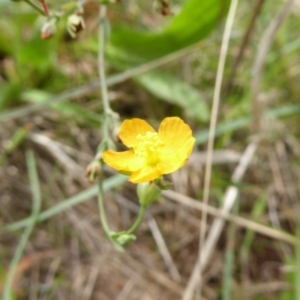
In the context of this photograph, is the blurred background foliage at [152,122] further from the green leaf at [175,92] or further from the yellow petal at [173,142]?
the yellow petal at [173,142]

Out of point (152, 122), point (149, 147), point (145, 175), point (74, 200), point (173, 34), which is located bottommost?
point (145, 175)

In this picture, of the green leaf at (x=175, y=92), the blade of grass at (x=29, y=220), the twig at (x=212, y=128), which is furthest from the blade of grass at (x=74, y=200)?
the green leaf at (x=175, y=92)

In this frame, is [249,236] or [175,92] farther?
[175,92]

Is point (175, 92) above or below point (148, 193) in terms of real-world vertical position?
above

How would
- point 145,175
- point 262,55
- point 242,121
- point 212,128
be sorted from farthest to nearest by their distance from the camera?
point 242,121 < point 262,55 < point 212,128 < point 145,175

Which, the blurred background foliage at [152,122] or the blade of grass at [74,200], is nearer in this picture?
the blade of grass at [74,200]

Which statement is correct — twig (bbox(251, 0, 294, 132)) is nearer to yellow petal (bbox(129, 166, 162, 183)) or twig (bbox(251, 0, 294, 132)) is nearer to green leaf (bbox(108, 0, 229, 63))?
green leaf (bbox(108, 0, 229, 63))

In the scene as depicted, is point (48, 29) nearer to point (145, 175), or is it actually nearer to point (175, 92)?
point (145, 175)

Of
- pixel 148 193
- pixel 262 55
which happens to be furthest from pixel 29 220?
pixel 262 55
